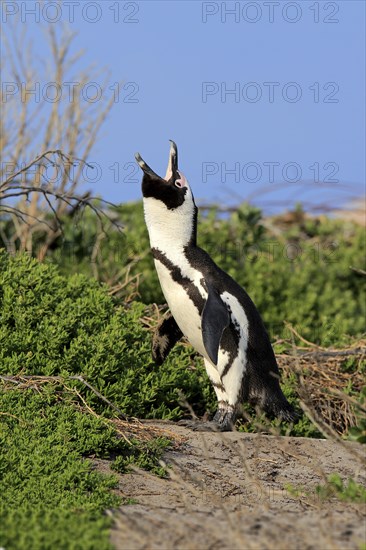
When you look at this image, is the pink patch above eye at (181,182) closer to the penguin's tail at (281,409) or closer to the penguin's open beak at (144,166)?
the penguin's open beak at (144,166)

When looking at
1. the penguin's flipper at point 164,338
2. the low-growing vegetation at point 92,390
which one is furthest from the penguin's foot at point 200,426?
the penguin's flipper at point 164,338

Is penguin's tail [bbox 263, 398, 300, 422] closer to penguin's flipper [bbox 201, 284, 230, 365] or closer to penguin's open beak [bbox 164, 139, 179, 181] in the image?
penguin's flipper [bbox 201, 284, 230, 365]

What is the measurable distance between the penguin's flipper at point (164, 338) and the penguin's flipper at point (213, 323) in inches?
33.4

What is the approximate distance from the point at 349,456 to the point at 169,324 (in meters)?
1.62

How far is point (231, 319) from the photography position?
6.30 m

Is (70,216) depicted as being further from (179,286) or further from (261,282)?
(179,286)

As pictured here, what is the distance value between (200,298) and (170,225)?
569 mm

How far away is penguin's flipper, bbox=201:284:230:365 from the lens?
593cm

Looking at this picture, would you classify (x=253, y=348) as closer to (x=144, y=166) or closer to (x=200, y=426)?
(x=200, y=426)

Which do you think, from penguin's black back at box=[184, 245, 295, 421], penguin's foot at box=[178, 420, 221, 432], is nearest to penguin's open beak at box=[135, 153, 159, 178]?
penguin's black back at box=[184, 245, 295, 421]

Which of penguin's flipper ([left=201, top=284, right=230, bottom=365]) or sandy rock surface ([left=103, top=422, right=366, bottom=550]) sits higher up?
penguin's flipper ([left=201, top=284, right=230, bottom=365])

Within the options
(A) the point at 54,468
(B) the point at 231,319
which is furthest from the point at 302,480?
(A) the point at 54,468

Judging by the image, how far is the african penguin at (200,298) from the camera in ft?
20.7

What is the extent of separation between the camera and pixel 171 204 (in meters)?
6.40
